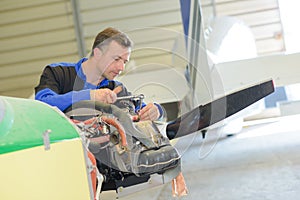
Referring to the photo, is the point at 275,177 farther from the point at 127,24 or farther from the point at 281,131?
the point at 127,24

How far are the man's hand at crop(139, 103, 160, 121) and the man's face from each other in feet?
1.08

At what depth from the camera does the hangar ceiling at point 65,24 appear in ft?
28.7

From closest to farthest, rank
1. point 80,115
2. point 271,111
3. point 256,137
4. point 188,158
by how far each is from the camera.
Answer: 1. point 80,115
2. point 188,158
3. point 256,137
4. point 271,111

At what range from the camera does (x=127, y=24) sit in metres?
8.77

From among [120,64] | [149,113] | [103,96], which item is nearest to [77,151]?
[103,96]

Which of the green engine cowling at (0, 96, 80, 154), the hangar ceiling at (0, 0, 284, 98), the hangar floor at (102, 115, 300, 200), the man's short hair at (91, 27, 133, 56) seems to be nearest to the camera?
the green engine cowling at (0, 96, 80, 154)

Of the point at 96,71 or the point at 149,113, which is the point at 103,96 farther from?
the point at 96,71

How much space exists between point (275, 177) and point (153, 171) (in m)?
A: 1.97

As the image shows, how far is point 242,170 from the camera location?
3.85 meters

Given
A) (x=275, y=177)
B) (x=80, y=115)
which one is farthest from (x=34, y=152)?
(x=275, y=177)

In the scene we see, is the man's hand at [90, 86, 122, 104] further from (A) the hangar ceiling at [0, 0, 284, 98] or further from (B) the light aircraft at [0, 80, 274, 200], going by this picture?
(A) the hangar ceiling at [0, 0, 284, 98]

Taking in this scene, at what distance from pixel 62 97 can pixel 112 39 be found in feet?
1.29

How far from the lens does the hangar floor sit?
298 cm

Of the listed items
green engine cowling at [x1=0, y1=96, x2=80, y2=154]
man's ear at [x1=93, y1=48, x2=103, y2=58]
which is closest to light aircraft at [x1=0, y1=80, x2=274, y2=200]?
green engine cowling at [x1=0, y1=96, x2=80, y2=154]
